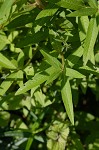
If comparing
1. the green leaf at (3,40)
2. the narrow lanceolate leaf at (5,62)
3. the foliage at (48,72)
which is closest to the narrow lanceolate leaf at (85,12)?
the foliage at (48,72)

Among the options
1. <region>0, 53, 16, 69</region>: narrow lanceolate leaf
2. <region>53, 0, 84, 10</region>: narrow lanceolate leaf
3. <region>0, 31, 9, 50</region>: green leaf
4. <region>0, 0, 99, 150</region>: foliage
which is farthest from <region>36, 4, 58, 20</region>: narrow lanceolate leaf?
<region>0, 31, 9, 50</region>: green leaf

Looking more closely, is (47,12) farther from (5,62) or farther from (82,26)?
Result: (5,62)

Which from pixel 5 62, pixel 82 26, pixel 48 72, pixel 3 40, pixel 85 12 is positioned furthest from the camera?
pixel 3 40

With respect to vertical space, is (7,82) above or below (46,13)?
below

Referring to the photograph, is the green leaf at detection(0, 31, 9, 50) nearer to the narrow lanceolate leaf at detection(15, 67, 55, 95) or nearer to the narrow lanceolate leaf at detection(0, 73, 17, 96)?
the narrow lanceolate leaf at detection(0, 73, 17, 96)

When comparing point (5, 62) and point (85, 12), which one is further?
point (5, 62)

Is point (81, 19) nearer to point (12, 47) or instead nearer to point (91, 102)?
point (12, 47)

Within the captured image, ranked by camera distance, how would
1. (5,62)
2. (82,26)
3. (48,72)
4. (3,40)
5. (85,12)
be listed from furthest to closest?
1. (3,40)
2. (5,62)
3. (82,26)
4. (48,72)
5. (85,12)

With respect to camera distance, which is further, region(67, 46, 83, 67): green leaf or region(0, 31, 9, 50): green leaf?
region(0, 31, 9, 50): green leaf

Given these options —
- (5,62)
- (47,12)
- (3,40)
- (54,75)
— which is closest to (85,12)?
(47,12)
